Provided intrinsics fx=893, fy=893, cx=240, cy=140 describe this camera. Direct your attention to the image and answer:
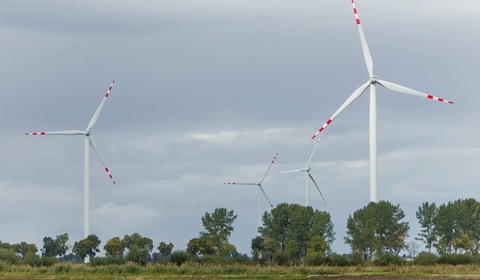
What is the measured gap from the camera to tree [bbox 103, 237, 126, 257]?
18125 centimetres

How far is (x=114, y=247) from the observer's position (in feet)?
599

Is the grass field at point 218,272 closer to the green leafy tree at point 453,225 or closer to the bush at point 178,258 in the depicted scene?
the bush at point 178,258

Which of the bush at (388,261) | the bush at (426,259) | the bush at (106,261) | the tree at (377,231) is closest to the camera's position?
the bush at (388,261)

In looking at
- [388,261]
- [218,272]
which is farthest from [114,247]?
[218,272]

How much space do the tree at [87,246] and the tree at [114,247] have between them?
5.93m

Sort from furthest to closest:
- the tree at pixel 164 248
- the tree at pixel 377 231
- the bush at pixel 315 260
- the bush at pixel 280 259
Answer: the tree at pixel 164 248, the tree at pixel 377 231, the bush at pixel 280 259, the bush at pixel 315 260

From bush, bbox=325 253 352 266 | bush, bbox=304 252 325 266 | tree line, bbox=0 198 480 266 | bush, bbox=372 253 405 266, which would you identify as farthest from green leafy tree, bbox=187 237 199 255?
bush, bbox=372 253 405 266

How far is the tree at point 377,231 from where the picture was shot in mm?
147875

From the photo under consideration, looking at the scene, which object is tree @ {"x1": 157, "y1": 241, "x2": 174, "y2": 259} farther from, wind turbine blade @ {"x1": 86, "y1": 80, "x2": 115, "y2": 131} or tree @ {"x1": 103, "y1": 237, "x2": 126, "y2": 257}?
wind turbine blade @ {"x1": 86, "y1": 80, "x2": 115, "y2": 131}

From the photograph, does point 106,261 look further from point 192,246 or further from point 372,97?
point 192,246

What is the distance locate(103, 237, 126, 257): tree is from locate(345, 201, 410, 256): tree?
171ft

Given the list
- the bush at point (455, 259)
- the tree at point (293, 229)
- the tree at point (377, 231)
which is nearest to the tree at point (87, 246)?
the tree at point (293, 229)

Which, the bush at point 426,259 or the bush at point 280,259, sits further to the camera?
the bush at point 280,259

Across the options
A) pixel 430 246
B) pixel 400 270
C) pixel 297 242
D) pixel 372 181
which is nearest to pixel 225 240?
pixel 297 242
